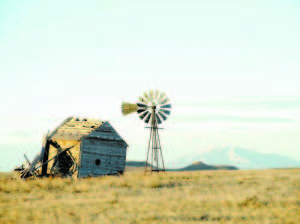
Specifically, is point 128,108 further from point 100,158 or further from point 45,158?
point 45,158

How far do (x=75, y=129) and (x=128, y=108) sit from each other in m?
4.88

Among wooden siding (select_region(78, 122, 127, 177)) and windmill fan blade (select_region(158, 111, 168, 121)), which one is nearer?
wooden siding (select_region(78, 122, 127, 177))

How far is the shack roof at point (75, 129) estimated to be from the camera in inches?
1033

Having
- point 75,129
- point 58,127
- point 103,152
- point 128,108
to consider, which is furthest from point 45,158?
point 128,108

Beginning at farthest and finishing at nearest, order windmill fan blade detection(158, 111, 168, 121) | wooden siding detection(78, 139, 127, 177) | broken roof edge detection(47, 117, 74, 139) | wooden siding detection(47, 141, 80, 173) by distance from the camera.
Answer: windmill fan blade detection(158, 111, 168, 121) → broken roof edge detection(47, 117, 74, 139) → wooden siding detection(47, 141, 80, 173) → wooden siding detection(78, 139, 127, 177)

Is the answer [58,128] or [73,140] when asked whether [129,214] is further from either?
[58,128]

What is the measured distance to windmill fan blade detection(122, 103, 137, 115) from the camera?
28141mm

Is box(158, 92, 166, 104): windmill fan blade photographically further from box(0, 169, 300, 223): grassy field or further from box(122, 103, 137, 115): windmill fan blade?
box(0, 169, 300, 223): grassy field

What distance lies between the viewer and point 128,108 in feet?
92.6

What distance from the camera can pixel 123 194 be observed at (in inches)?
602

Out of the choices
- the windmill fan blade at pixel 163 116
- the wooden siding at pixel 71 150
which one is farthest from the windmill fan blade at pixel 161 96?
the wooden siding at pixel 71 150

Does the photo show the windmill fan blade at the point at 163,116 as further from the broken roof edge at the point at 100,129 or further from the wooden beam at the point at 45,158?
the wooden beam at the point at 45,158

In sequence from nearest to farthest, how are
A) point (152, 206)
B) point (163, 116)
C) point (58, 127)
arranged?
point (152, 206)
point (163, 116)
point (58, 127)

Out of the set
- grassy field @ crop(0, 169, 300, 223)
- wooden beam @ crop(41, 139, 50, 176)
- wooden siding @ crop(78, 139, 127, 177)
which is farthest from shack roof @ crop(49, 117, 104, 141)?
grassy field @ crop(0, 169, 300, 223)
